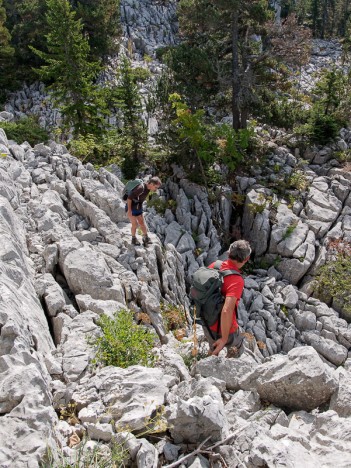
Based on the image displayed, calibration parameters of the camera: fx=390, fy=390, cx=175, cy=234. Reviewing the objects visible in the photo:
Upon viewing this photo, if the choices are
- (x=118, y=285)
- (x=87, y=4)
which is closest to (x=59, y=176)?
(x=118, y=285)

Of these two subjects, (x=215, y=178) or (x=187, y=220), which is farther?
(x=215, y=178)

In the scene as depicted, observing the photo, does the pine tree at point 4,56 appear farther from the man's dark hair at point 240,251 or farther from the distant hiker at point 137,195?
the man's dark hair at point 240,251

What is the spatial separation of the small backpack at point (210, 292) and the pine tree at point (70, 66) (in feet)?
51.1

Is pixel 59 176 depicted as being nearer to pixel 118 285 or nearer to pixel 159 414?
pixel 118 285

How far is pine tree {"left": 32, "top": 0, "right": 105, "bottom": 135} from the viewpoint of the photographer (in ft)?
60.7

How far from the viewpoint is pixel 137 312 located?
937cm

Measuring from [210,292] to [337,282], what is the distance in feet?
38.8

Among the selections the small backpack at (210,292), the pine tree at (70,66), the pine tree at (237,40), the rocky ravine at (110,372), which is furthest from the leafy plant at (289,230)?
the small backpack at (210,292)

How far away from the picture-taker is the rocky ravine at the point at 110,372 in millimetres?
4051

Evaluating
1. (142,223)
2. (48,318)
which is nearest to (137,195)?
(142,223)

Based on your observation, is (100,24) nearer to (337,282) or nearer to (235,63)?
(235,63)

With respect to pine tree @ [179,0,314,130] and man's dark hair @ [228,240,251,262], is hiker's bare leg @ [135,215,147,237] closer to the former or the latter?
man's dark hair @ [228,240,251,262]

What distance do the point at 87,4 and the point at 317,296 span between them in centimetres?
3413

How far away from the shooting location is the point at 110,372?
552cm
